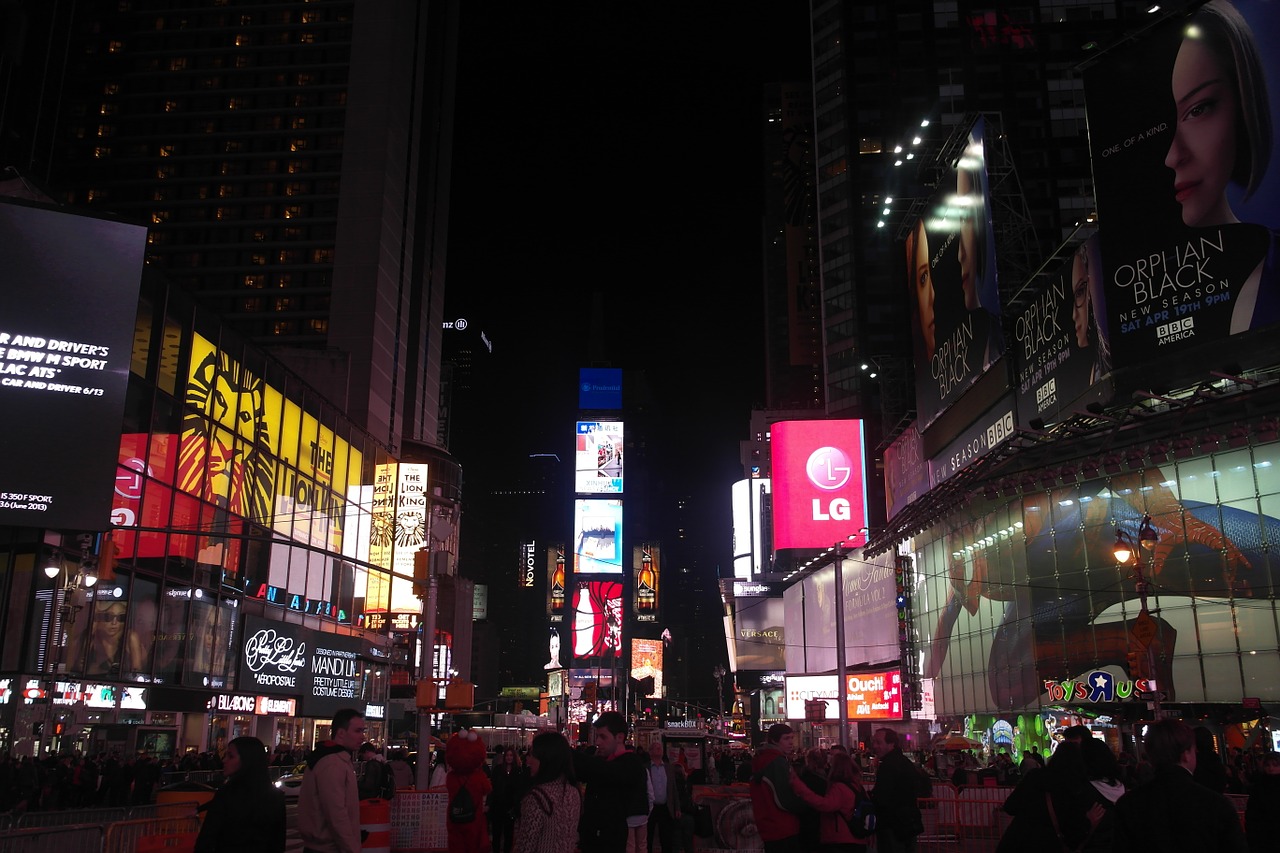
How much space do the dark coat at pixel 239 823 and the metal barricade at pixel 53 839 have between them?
6.41 metres

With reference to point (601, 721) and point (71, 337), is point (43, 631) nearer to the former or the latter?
point (71, 337)

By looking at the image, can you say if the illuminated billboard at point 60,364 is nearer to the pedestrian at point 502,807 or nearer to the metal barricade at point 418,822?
the metal barricade at point 418,822

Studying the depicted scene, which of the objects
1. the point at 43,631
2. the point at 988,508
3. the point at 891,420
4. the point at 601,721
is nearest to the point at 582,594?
the point at 891,420

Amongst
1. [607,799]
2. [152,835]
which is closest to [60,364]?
[152,835]

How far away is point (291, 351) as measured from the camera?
64.4m

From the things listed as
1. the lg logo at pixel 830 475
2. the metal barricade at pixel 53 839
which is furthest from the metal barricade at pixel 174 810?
the lg logo at pixel 830 475

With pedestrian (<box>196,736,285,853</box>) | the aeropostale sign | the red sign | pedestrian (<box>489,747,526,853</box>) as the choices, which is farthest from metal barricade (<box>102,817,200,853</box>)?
the red sign

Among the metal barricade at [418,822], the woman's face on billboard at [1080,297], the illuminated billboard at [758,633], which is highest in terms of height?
the woman's face on billboard at [1080,297]

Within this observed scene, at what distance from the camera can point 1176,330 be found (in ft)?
86.3

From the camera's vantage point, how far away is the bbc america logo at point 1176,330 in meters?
26.0

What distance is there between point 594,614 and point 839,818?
120246mm

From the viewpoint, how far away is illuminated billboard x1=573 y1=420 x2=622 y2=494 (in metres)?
130

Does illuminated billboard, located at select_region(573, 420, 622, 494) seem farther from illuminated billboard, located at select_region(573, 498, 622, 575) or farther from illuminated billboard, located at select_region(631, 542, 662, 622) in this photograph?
illuminated billboard, located at select_region(631, 542, 662, 622)

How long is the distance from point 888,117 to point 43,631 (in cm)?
6969
